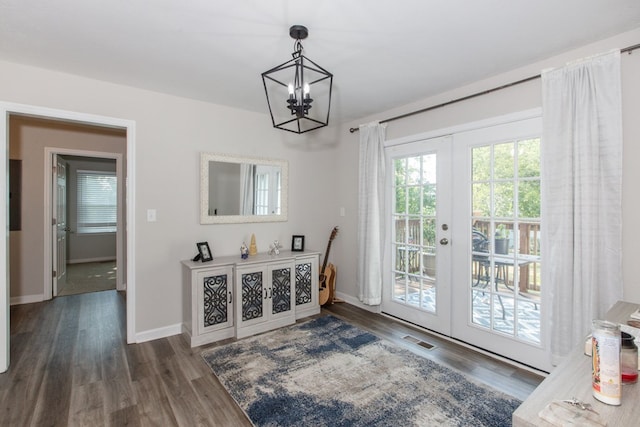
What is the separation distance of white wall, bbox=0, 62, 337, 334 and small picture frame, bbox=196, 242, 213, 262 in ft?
0.44

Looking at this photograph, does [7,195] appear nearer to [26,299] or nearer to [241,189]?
[241,189]

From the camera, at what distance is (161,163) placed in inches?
120

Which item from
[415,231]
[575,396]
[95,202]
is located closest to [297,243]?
[415,231]

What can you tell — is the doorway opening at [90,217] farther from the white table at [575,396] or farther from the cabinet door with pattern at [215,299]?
the white table at [575,396]

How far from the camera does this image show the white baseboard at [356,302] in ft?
12.3

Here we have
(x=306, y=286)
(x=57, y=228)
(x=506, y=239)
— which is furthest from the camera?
(x=57, y=228)

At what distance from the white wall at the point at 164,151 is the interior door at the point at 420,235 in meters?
1.51

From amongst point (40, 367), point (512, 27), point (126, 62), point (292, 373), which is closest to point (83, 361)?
point (40, 367)

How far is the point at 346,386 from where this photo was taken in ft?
7.27

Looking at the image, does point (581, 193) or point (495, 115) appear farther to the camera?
point (495, 115)

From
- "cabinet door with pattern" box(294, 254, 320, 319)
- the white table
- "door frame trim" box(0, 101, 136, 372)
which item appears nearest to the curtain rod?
"cabinet door with pattern" box(294, 254, 320, 319)

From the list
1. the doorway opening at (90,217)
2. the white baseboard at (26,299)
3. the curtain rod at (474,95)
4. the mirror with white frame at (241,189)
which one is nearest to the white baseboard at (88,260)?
the doorway opening at (90,217)

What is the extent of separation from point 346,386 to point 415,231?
5.72 feet

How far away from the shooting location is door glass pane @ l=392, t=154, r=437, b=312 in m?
3.19
